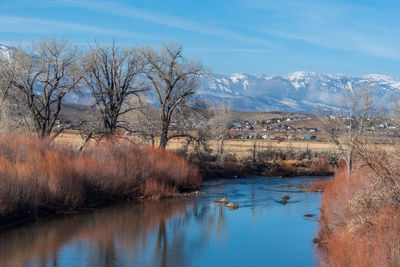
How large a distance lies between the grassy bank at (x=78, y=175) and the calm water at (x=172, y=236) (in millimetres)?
1247

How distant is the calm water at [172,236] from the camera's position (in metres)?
17.0

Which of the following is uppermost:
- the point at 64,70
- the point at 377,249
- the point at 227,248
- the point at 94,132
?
the point at 64,70

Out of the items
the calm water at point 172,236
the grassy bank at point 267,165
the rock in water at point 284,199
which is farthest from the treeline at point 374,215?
the grassy bank at point 267,165

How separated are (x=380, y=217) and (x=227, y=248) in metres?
7.86

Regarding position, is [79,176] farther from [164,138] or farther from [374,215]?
[374,215]

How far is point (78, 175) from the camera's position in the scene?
25.9 meters

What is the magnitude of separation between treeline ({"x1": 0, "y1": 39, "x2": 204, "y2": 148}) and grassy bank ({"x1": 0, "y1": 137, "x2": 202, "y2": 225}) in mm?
3705

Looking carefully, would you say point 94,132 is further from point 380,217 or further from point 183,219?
point 380,217

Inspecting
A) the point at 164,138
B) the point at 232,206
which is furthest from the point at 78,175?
the point at 164,138

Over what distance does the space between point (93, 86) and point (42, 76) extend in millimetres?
4440

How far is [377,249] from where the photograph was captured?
10625 millimetres

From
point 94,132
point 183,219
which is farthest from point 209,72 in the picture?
point 183,219

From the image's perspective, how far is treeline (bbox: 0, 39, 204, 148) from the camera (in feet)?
109

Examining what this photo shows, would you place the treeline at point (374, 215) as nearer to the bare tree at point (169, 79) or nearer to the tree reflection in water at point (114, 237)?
the tree reflection in water at point (114, 237)
